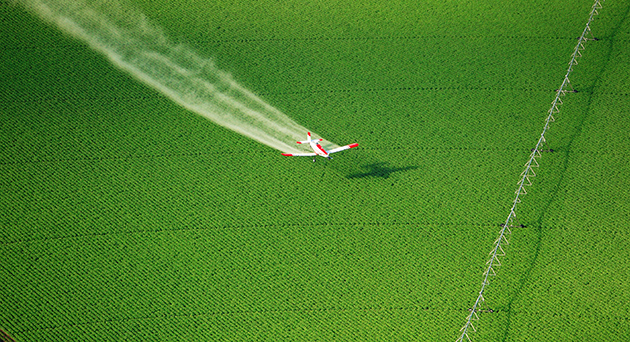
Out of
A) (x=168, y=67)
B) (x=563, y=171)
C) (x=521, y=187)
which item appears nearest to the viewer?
(x=521, y=187)

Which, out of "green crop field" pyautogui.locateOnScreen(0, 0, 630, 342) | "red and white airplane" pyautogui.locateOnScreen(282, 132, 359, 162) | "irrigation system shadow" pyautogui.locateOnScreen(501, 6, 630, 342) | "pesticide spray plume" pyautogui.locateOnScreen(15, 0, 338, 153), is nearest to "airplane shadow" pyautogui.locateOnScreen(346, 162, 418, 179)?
"green crop field" pyautogui.locateOnScreen(0, 0, 630, 342)

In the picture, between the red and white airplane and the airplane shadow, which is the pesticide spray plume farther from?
the airplane shadow

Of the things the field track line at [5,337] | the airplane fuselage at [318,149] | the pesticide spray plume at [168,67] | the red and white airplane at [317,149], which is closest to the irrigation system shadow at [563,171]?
the red and white airplane at [317,149]

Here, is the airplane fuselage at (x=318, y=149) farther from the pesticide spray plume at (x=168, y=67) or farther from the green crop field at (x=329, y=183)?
the pesticide spray plume at (x=168, y=67)

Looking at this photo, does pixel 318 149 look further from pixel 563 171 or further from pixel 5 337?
pixel 5 337

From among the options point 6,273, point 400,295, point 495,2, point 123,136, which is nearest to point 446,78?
point 495,2

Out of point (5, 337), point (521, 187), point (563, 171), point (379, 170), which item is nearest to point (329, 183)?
point (379, 170)
